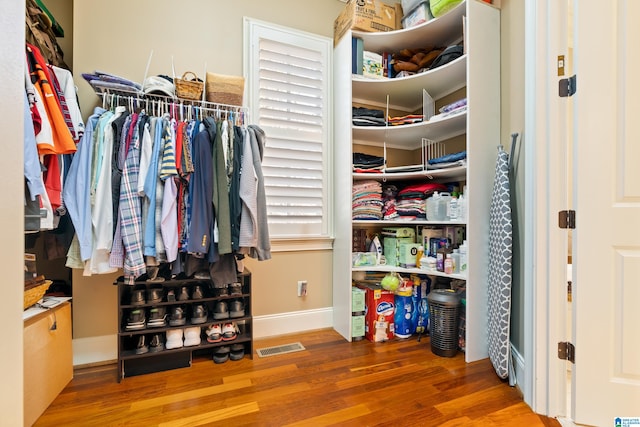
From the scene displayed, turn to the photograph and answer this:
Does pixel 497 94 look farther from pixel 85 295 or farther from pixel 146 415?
pixel 85 295

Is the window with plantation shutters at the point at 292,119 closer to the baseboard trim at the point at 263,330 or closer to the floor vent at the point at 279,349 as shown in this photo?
the baseboard trim at the point at 263,330

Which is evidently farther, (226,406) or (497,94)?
(497,94)

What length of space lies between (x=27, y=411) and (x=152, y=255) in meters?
0.81

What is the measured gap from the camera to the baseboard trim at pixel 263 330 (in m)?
1.87

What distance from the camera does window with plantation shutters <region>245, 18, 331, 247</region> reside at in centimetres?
229

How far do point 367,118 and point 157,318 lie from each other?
2.06 metres

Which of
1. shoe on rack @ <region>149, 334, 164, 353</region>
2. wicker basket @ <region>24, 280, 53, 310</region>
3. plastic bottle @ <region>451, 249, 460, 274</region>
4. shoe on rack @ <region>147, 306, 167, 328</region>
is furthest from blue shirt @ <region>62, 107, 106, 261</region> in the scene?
plastic bottle @ <region>451, 249, 460, 274</region>

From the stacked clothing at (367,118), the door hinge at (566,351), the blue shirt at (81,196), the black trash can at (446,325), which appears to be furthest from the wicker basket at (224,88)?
the door hinge at (566,351)

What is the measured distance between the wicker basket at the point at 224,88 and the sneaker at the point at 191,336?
1499 millimetres

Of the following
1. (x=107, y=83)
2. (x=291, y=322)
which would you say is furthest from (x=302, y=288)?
(x=107, y=83)

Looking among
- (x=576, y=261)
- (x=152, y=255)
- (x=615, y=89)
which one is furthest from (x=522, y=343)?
(x=152, y=255)

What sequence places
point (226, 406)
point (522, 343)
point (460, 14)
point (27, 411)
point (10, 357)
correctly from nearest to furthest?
point (10, 357), point (27, 411), point (226, 406), point (522, 343), point (460, 14)

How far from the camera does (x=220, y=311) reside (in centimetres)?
192

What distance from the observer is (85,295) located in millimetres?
1893
